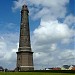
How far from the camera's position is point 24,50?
86.5 metres

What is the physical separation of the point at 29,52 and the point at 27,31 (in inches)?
305

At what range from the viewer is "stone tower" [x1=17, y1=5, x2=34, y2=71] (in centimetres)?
8544

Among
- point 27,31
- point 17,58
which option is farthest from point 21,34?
point 17,58

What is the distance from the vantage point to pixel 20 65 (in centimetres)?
8550

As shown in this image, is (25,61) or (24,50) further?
(24,50)

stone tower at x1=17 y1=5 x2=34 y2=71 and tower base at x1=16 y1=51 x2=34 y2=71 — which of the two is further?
stone tower at x1=17 y1=5 x2=34 y2=71

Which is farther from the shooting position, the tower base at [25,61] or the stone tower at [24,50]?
the stone tower at [24,50]

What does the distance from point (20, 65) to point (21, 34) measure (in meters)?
11.3

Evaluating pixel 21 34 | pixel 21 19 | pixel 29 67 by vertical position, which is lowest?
pixel 29 67

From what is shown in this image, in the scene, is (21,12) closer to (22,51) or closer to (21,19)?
(21,19)

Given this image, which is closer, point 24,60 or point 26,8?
point 24,60

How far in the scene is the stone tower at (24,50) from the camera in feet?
280

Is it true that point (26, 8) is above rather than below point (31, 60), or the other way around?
above

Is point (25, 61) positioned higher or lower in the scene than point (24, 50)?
lower
